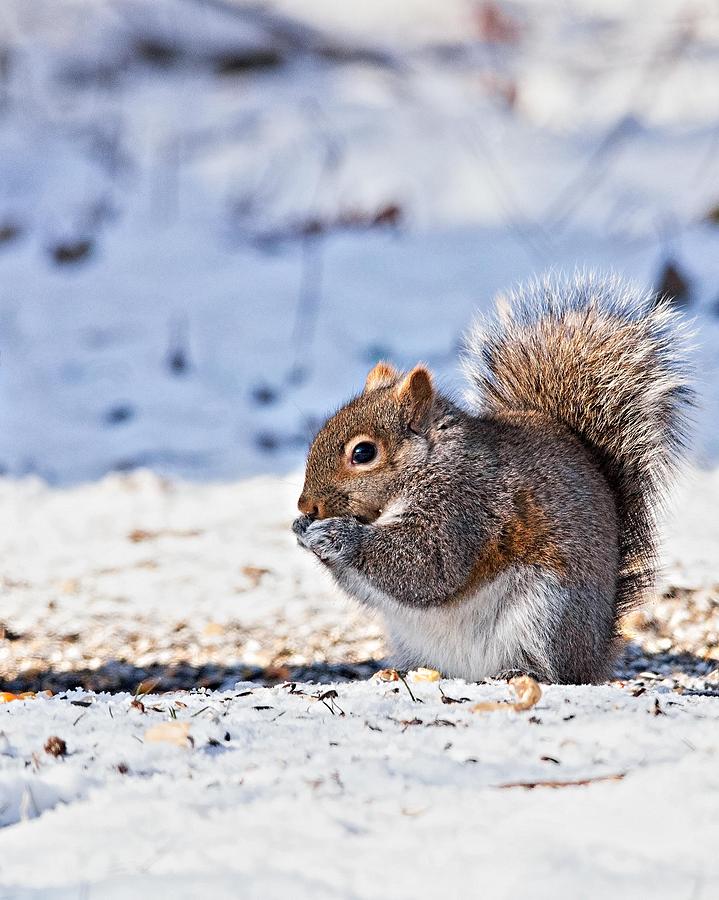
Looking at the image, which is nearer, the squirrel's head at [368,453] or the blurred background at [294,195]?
the squirrel's head at [368,453]

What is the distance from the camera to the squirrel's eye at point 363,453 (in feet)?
8.39

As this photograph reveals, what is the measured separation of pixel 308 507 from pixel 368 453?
172mm

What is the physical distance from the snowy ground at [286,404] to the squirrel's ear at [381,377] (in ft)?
2.28

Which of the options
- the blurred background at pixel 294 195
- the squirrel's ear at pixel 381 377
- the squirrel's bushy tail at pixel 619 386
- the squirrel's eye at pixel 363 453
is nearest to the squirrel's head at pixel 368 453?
the squirrel's eye at pixel 363 453

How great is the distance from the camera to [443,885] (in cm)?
131

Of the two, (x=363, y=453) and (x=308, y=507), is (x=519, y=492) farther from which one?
(x=308, y=507)

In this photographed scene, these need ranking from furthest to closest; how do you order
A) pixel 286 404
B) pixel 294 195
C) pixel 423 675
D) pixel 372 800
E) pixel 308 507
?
pixel 294 195
pixel 286 404
pixel 308 507
pixel 423 675
pixel 372 800

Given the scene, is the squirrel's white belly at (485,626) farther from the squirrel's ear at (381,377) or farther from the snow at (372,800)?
the squirrel's ear at (381,377)

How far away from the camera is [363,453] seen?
2561mm

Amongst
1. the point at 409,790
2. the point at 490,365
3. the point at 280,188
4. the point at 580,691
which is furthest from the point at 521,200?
the point at 409,790

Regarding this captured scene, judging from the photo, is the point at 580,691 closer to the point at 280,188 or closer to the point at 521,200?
the point at 521,200

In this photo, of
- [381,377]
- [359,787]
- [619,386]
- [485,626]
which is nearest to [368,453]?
[381,377]

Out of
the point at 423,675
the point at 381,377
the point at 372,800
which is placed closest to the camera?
the point at 372,800

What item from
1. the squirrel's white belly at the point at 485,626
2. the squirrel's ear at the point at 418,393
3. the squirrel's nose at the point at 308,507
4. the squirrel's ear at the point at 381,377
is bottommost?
the squirrel's white belly at the point at 485,626
